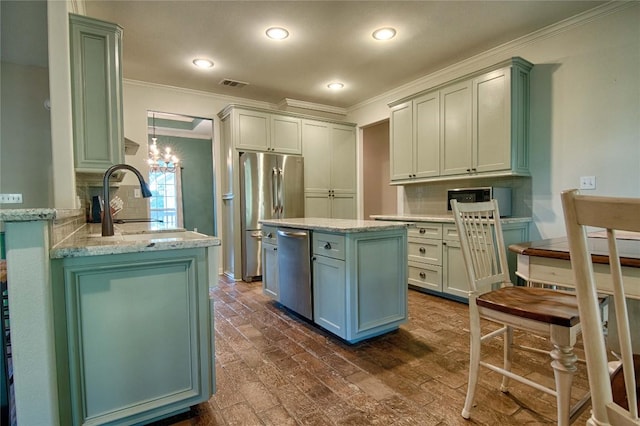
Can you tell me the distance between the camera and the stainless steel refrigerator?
427cm

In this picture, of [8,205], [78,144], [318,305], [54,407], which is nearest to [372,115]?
[318,305]

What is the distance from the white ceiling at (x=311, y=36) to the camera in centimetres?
258

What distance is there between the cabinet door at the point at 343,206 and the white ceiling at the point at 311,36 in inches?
69.5

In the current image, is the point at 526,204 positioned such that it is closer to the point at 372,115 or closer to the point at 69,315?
the point at 372,115

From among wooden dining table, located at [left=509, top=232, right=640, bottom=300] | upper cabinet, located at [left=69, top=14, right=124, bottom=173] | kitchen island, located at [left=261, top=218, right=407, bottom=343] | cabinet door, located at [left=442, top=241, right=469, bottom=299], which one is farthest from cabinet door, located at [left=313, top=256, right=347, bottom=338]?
upper cabinet, located at [left=69, top=14, right=124, bottom=173]

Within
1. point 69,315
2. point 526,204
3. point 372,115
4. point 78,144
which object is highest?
point 372,115

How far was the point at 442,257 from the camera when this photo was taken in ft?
10.7

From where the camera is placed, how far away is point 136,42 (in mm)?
3094

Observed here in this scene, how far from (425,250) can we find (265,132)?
2.63 metres

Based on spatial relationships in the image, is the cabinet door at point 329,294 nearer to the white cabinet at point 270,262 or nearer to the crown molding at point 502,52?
the white cabinet at point 270,262

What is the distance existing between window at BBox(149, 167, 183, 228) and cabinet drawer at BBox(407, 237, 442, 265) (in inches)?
197

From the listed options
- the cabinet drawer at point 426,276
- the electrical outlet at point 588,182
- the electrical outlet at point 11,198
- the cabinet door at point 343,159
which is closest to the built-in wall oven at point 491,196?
the electrical outlet at point 588,182

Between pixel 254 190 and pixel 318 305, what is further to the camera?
pixel 254 190

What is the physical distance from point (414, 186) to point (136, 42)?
3525 mm
